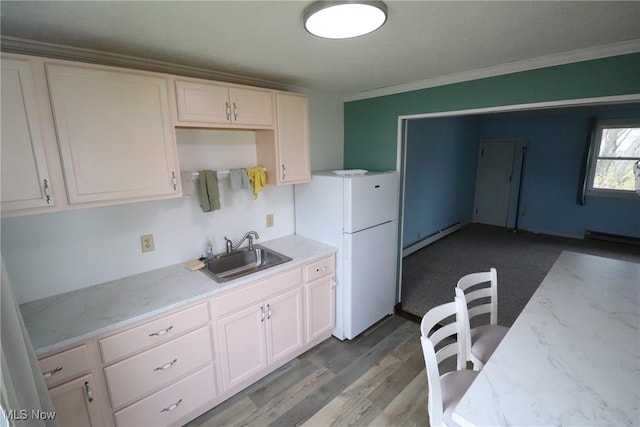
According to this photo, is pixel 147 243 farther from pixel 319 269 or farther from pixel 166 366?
pixel 319 269

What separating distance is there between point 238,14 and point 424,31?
0.90m

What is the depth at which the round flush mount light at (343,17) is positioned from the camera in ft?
3.82

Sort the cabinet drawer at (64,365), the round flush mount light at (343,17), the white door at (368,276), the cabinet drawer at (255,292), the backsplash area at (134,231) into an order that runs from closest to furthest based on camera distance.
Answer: the round flush mount light at (343,17) < the cabinet drawer at (64,365) < the backsplash area at (134,231) < the cabinet drawer at (255,292) < the white door at (368,276)

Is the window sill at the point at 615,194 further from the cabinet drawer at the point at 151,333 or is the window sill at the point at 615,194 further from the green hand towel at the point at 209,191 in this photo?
the cabinet drawer at the point at 151,333

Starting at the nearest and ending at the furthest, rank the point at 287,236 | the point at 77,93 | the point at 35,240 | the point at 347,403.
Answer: the point at 77,93
the point at 35,240
the point at 347,403
the point at 287,236

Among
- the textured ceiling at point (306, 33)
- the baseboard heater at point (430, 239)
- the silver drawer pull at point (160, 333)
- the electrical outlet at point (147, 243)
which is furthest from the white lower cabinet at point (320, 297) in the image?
the baseboard heater at point (430, 239)

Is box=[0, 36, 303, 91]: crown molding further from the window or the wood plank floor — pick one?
the window

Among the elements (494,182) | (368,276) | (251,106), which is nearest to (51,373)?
(251,106)

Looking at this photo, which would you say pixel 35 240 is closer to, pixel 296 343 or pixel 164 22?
pixel 164 22

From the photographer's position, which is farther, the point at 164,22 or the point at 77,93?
the point at 77,93

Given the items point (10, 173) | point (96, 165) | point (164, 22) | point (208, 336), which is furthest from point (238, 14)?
point (208, 336)

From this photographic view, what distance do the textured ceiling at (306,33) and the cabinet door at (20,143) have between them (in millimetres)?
244

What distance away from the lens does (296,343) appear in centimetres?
245

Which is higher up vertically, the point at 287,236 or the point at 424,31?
the point at 424,31
